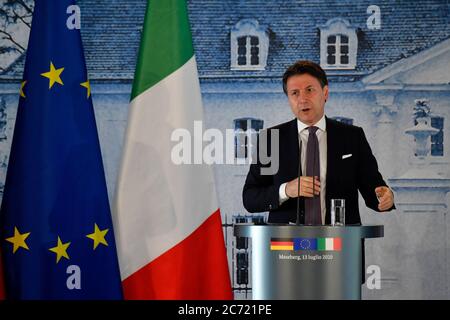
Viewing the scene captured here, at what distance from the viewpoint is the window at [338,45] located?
19.2ft

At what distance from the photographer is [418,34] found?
19.2 feet

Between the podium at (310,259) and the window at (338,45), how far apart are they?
2.35 m

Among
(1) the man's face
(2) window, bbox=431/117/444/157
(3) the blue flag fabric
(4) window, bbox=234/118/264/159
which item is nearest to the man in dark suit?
(1) the man's face

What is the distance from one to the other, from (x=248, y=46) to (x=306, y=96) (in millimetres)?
1197

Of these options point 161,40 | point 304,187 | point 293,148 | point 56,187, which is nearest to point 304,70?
point 293,148

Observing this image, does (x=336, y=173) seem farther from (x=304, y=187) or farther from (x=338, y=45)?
(x=338, y=45)

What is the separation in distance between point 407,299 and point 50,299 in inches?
104

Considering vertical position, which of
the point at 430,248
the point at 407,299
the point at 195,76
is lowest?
the point at 407,299

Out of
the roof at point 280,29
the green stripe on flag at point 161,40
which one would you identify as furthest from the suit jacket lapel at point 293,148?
the roof at point 280,29

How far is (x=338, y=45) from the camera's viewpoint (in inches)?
232

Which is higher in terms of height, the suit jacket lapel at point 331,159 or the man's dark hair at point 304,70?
the man's dark hair at point 304,70

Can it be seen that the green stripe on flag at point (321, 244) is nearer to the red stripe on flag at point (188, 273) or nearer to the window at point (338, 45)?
the red stripe on flag at point (188, 273)

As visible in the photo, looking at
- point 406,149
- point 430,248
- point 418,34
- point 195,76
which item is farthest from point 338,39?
point 430,248
